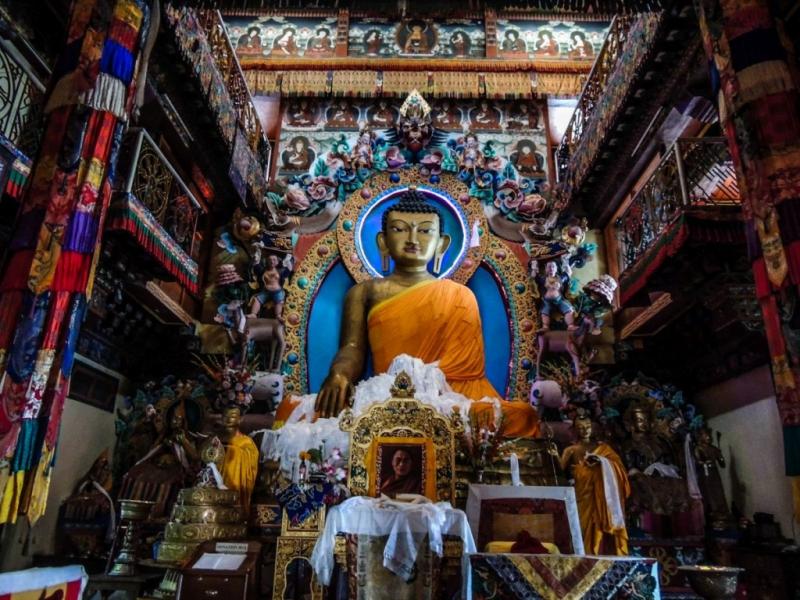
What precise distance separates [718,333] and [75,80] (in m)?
5.82

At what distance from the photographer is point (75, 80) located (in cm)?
382

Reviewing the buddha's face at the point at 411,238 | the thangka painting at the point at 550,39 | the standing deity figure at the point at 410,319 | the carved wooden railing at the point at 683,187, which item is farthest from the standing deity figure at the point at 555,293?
the thangka painting at the point at 550,39

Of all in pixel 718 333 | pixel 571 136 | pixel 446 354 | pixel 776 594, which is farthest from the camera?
pixel 571 136

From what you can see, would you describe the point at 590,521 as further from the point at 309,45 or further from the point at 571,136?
the point at 309,45

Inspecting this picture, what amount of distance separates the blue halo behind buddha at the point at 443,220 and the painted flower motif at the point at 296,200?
0.74m

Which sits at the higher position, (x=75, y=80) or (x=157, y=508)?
(x=75, y=80)

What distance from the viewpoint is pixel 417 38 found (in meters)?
9.40

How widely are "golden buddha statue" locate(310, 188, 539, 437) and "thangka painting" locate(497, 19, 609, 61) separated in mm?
3536

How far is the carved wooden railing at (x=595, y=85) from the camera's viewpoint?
241 inches

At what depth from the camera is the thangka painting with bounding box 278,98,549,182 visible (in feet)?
27.6

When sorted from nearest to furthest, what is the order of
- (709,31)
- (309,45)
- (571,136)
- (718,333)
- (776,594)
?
(709,31) → (776,594) → (718,333) → (571,136) → (309,45)

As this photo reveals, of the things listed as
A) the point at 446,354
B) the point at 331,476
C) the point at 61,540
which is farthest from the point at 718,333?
the point at 61,540

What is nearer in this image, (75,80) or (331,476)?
(75,80)

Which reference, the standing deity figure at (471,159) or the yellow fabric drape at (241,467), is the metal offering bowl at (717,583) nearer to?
the yellow fabric drape at (241,467)
